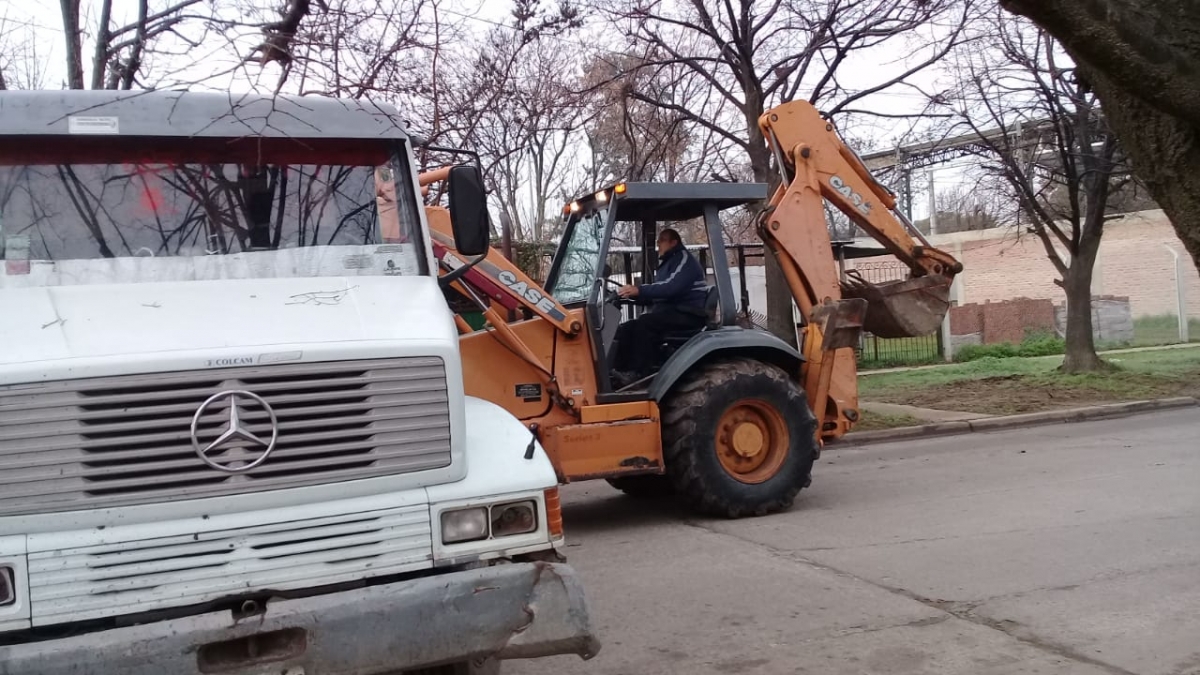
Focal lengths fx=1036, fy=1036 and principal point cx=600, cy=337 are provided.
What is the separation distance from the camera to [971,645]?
5219 millimetres

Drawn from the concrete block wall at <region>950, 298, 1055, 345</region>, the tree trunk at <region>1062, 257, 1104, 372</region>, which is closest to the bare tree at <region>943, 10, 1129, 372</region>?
the tree trunk at <region>1062, 257, 1104, 372</region>

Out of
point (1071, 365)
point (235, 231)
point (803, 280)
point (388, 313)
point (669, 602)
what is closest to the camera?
point (388, 313)

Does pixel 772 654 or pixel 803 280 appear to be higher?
pixel 803 280

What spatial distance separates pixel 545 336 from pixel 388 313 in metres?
3.77

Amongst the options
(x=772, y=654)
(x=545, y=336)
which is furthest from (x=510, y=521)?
(x=545, y=336)

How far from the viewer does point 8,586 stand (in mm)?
3434

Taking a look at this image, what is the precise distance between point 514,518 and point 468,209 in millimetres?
1815

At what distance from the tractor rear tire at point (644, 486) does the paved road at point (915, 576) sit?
0.15m

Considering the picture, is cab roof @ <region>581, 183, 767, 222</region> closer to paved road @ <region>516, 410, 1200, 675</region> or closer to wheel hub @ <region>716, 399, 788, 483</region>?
wheel hub @ <region>716, 399, 788, 483</region>

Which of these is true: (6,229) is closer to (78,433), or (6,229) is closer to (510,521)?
(78,433)

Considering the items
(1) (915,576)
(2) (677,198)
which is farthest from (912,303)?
(1) (915,576)

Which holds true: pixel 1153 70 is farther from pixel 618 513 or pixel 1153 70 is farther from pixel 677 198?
pixel 618 513

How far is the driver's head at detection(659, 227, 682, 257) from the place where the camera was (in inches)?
337

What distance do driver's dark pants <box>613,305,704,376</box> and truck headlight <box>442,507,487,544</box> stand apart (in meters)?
4.73
